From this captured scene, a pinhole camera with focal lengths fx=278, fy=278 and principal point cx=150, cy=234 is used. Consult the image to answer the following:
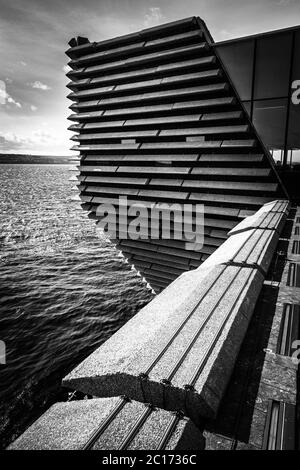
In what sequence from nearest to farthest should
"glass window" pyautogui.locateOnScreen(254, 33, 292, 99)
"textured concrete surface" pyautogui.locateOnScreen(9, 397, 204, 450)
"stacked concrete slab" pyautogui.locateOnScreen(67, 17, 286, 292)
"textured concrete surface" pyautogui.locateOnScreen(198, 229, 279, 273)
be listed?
"textured concrete surface" pyautogui.locateOnScreen(9, 397, 204, 450) → "textured concrete surface" pyautogui.locateOnScreen(198, 229, 279, 273) → "stacked concrete slab" pyautogui.locateOnScreen(67, 17, 286, 292) → "glass window" pyautogui.locateOnScreen(254, 33, 292, 99)

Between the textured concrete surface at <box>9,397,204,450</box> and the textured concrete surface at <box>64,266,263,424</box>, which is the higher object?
the textured concrete surface at <box>64,266,263,424</box>

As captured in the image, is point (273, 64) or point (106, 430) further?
point (273, 64)

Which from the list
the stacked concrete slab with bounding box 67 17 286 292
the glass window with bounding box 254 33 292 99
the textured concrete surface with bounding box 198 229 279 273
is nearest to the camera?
the textured concrete surface with bounding box 198 229 279 273

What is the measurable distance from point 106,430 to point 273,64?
10.1m

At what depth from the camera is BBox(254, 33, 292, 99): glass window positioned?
7354mm

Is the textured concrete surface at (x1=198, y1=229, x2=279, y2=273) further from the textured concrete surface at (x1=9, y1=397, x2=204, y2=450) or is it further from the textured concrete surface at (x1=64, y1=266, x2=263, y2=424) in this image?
the textured concrete surface at (x1=9, y1=397, x2=204, y2=450)

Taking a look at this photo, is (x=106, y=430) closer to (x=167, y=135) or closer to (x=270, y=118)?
(x=167, y=135)

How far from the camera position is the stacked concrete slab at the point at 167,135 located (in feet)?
23.7

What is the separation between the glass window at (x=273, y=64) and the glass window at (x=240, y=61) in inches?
10.1

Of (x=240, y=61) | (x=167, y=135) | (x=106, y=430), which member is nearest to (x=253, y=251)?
(x=106, y=430)

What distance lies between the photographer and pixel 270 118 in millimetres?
14344

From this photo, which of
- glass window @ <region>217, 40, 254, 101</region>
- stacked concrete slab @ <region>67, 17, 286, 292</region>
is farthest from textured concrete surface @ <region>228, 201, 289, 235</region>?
glass window @ <region>217, 40, 254, 101</region>

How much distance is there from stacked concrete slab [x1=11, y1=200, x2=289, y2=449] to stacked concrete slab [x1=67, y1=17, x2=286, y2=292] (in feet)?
17.0

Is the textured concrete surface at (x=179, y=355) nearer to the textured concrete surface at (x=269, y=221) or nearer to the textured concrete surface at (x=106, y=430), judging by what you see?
the textured concrete surface at (x=106, y=430)
